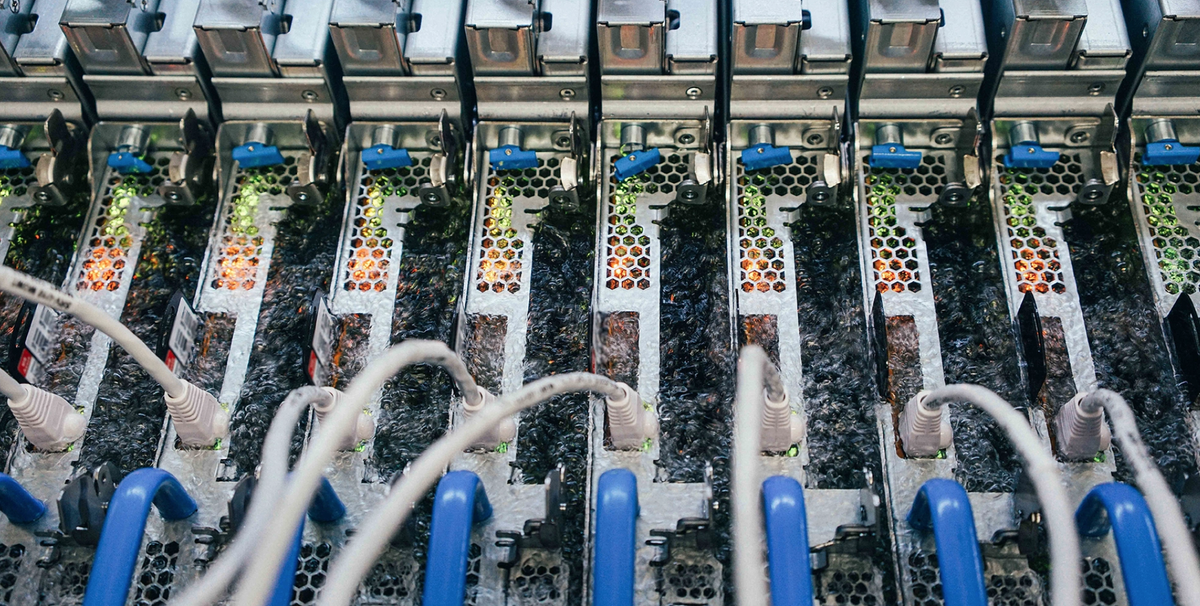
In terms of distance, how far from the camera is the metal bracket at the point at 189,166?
5254 millimetres

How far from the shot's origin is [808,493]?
14.5ft

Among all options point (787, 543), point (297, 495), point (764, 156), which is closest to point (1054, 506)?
point (787, 543)

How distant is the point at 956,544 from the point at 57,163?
412 centimetres

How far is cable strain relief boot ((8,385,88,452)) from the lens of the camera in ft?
14.4

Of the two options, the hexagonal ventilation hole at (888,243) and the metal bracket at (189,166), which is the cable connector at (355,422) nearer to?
the metal bracket at (189,166)

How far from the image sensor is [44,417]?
176 inches

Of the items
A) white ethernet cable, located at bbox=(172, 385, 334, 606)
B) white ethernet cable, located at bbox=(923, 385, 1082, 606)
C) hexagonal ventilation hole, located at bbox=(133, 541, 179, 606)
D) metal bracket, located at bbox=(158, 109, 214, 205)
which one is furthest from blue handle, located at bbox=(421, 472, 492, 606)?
metal bracket, located at bbox=(158, 109, 214, 205)

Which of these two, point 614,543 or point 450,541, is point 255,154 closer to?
point 450,541

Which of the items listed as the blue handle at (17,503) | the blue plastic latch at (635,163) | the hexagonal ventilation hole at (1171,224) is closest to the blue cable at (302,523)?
the blue handle at (17,503)

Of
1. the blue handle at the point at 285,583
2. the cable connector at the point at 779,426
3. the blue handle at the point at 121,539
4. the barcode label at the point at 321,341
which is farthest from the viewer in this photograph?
the barcode label at the point at 321,341

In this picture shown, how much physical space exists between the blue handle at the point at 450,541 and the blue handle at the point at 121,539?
0.92 meters

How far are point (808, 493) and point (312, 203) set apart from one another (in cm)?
254

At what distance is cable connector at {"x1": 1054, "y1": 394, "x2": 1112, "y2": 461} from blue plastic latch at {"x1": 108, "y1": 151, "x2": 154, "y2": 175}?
406 cm

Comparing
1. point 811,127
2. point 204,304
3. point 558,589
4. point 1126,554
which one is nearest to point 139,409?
point 204,304
